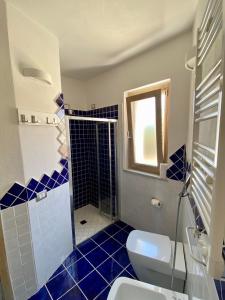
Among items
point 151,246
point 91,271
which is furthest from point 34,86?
point 91,271

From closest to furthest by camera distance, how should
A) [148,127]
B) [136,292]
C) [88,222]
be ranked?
[136,292] → [148,127] → [88,222]

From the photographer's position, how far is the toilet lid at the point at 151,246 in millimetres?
1267

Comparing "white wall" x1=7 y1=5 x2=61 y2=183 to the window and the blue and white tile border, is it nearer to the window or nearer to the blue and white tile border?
the blue and white tile border

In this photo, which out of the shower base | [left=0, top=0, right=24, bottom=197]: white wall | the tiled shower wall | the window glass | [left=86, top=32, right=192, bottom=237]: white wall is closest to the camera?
[left=0, top=0, right=24, bottom=197]: white wall

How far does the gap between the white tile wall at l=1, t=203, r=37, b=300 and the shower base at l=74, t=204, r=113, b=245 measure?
74 cm

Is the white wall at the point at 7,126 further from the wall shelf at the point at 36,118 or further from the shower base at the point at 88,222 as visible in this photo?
the shower base at the point at 88,222

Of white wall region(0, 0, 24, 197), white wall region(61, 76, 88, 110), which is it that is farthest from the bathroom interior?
white wall region(61, 76, 88, 110)

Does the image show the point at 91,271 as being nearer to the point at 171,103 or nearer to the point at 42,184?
the point at 42,184

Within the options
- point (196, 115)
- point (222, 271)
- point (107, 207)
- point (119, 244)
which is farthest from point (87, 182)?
point (222, 271)

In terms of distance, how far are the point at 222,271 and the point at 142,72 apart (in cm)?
193

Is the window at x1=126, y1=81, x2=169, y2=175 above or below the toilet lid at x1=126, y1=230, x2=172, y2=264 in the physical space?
→ above

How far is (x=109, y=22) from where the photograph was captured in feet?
4.39

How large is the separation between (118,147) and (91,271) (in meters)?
1.53

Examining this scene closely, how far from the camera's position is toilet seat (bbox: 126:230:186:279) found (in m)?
1.22
